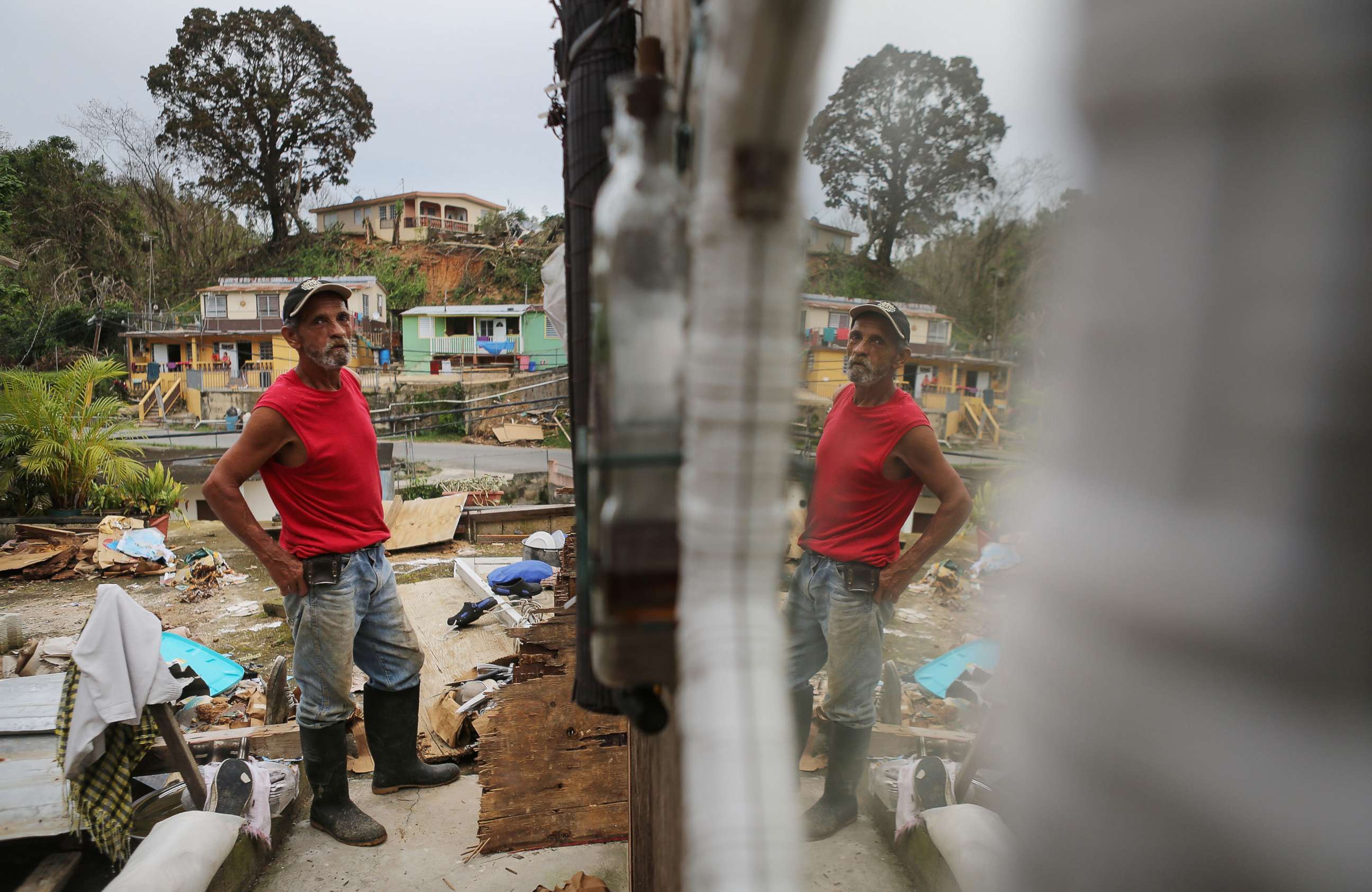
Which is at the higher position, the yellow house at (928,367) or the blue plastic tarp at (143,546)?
the yellow house at (928,367)

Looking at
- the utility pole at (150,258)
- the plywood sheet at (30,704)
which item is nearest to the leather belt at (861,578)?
the plywood sheet at (30,704)

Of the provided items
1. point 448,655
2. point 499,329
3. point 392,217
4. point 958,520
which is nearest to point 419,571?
point 448,655

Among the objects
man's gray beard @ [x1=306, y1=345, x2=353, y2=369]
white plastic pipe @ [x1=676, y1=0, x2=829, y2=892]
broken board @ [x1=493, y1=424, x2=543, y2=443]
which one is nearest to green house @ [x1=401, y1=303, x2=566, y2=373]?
broken board @ [x1=493, y1=424, x2=543, y2=443]

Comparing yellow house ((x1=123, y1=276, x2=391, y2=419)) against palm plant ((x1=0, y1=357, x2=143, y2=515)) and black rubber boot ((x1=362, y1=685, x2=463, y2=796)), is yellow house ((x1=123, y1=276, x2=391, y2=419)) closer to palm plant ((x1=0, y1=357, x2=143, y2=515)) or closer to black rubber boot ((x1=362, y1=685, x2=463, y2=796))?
palm plant ((x1=0, y1=357, x2=143, y2=515))

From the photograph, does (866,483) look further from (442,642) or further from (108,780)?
(442,642)

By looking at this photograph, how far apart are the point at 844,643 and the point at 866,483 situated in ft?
2.04

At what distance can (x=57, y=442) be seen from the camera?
30.8 ft

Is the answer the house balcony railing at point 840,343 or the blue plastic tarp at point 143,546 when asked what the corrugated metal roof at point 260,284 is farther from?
the house balcony railing at point 840,343

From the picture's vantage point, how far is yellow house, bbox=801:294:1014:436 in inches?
47.5

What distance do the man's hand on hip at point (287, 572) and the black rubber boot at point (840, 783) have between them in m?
2.19

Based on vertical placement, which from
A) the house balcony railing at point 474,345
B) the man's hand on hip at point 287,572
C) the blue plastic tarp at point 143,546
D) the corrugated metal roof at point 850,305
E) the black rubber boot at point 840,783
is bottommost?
the blue plastic tarp at point 143,546

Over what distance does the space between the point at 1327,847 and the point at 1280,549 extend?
164 millimetres

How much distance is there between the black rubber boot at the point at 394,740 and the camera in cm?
319

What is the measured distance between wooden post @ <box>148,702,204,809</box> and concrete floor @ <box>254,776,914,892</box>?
1.33ft
